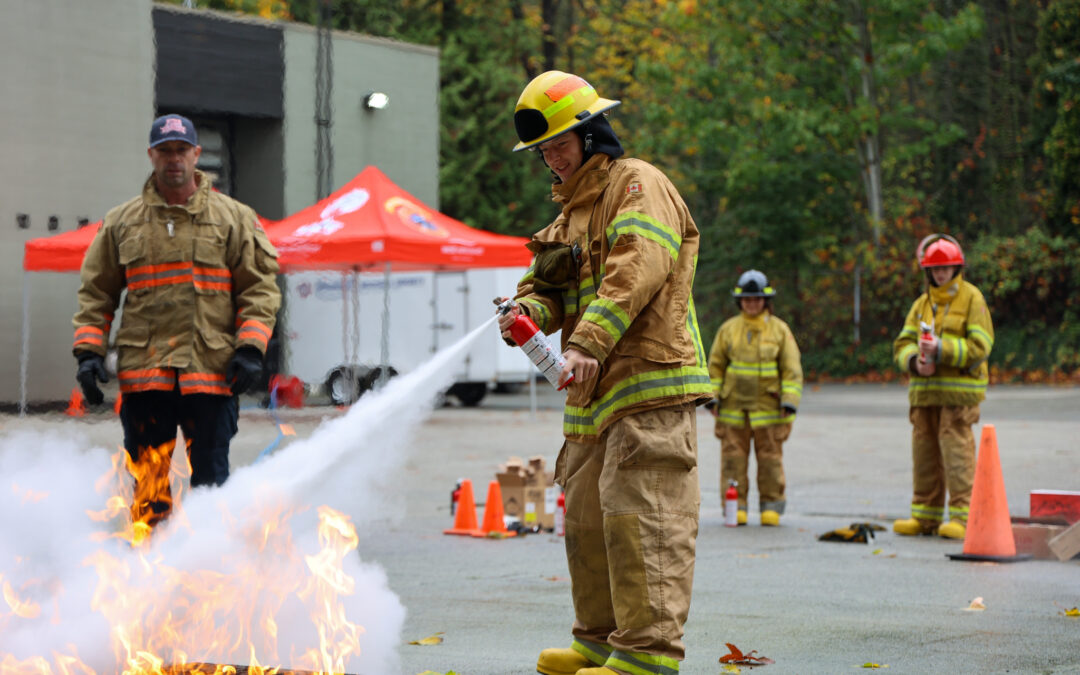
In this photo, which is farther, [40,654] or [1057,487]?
[1057,487]

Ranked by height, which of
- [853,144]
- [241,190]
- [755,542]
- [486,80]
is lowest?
[755,542]

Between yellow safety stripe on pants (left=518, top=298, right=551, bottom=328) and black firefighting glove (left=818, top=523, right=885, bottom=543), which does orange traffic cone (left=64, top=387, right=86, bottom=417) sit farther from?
black firefighting glove (left=818, top=523, right=885, bottom=543)

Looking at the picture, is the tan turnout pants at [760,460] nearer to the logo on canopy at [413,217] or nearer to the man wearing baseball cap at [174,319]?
the man wearing baseball cap at [174,319]

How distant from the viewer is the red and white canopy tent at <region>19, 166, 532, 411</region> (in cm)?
1482

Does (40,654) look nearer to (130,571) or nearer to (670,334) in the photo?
(130,571)

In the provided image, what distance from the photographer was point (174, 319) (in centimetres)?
590

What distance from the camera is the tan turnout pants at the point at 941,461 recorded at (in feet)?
30.2

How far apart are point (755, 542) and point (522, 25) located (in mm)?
30540

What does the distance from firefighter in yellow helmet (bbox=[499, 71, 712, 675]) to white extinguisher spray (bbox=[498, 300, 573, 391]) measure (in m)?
0.05

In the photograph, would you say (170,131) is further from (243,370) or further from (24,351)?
(24,351)

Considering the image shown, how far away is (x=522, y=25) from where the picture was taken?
37906 mm

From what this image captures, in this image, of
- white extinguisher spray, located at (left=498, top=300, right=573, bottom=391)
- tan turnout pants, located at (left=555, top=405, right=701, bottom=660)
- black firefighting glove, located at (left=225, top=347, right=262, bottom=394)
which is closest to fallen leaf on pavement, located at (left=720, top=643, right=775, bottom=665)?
tan turnout pants, located at (left=555, top=405, right=701, bottom=660)

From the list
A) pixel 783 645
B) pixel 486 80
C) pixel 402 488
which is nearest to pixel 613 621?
pixel 783 645

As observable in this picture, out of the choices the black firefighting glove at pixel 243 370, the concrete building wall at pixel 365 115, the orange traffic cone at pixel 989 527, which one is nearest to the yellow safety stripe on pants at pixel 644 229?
the black firefighting glove at pixel 243 370
